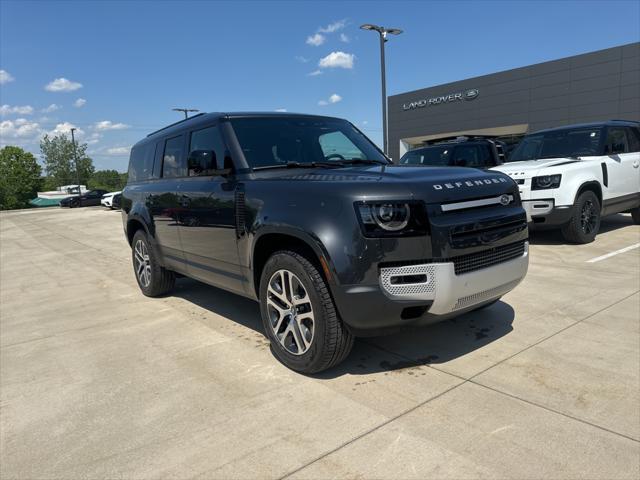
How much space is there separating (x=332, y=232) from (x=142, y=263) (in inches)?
155

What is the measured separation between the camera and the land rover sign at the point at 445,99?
110 ft

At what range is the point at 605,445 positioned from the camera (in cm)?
225

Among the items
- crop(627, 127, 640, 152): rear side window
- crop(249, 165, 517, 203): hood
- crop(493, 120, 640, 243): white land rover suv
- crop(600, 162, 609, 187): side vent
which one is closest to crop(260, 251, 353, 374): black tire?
crop(249, 165, 517, 203): hood

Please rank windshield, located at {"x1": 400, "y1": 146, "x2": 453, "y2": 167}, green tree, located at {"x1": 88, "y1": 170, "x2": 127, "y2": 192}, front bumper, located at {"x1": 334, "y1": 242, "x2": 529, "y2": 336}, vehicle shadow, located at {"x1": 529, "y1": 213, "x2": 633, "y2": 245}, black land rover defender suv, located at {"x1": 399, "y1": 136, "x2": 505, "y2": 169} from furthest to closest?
1. green tree, located at {"x1": 88, "y1": 170, "x2": 127, "y2": 192}
2. windshield, located at {"x1": 400, "y1": 146, "x2": 453, "y2": 167}
3. black land rover defender suv, located at {"x1": 399, "y1": 136, "x2": 505, "y2": 169}
4. vehicle shadow, located at {"x1": 529, "y1": 213, "x2": 633, "y2": 245}
5. front bumper, located at {"x1": 334, "y1": 242, "x2": 529, "y2": 336}

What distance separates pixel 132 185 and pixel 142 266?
3.55ft

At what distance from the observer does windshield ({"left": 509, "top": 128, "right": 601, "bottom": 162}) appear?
7.77 metres

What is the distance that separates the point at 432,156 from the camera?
373 inches

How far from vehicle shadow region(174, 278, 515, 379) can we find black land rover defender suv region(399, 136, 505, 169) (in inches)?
181

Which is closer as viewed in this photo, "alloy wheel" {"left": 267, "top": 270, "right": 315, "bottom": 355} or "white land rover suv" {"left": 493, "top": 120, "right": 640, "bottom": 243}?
"alloy wheel" {"left": 267, "top": 270, "right": 315, "bottom": 355}

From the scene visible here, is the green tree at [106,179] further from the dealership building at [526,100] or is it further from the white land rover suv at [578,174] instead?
the white land rover suv at [578,174]

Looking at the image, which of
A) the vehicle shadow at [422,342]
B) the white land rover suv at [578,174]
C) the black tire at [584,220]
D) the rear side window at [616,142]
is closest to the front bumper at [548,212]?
the white land rover suv at [578,174]

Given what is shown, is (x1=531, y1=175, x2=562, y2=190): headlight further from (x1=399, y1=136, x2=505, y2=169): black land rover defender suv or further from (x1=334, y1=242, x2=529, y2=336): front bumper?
(x1=334, y1=242, x2=529, y2=336): front bumper

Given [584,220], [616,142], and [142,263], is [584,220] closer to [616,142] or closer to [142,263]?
[616,142]

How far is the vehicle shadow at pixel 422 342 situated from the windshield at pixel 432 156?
206 inches
